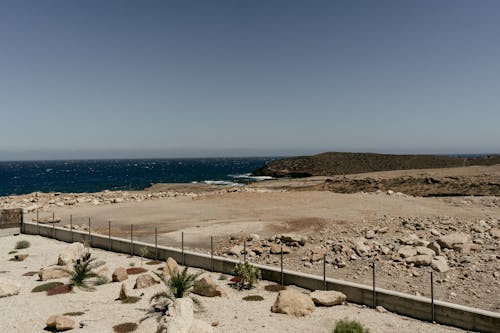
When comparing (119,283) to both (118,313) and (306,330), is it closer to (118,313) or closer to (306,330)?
(118,313)


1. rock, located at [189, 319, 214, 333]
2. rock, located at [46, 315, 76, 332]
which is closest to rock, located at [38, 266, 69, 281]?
rock, located at [46, 315, 76, 332]

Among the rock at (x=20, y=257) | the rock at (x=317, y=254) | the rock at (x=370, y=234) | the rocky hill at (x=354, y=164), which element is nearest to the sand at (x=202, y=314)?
the rock at (x=317, y=254)

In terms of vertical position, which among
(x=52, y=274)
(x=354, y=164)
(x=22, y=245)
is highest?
(x=354, y=164)

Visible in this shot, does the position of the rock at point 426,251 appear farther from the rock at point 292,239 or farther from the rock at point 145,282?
the rock at point 145,282

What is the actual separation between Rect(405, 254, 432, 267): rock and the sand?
6392 mm

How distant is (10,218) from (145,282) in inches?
862

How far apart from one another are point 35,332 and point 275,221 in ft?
74.5

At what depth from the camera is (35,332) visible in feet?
45.2

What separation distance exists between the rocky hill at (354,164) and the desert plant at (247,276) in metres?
88.3

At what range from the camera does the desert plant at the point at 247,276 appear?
59.6 ft

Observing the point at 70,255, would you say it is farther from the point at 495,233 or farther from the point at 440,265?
the point at 495,233

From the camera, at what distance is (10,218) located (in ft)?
112

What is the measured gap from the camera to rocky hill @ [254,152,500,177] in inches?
4291

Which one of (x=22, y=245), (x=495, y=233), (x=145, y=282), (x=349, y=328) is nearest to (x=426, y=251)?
(x=495, y=233)
